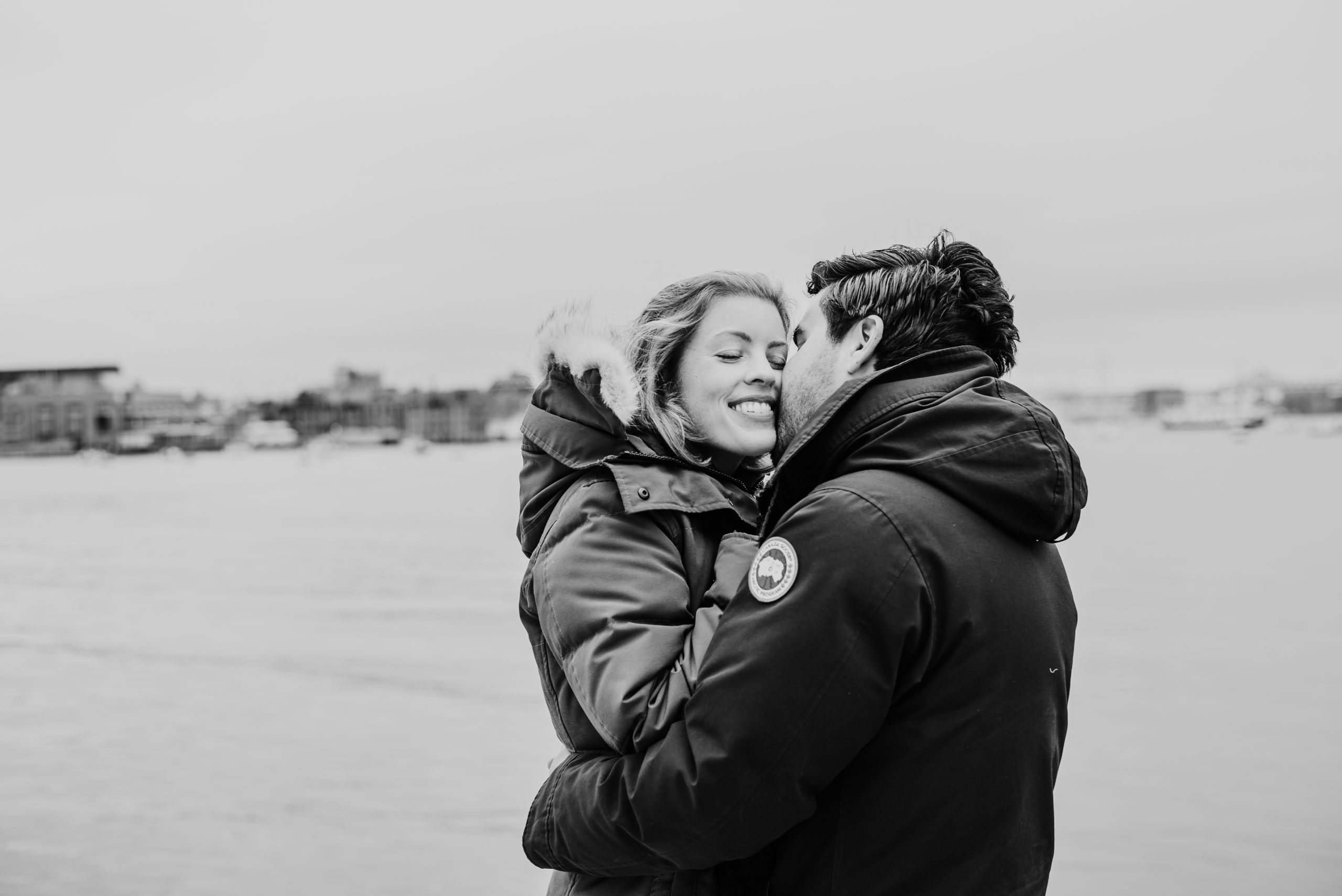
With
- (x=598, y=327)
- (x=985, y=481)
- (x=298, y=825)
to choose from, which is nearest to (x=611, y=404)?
(x=598, y=327)

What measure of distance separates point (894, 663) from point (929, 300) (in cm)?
59

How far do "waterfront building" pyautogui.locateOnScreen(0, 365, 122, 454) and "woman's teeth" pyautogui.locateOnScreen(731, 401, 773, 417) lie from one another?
13333 centimetres

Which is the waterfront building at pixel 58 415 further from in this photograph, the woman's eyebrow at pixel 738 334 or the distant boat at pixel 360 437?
the woman's eyebrow at pixel 738 334

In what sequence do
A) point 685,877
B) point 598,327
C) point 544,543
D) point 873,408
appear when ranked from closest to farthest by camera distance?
point 873,408
point 685,877
point 544,543
point 598,327

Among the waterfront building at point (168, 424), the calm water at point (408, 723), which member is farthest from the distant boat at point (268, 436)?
the calm water at point (408, 723)

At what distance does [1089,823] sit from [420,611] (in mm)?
9549

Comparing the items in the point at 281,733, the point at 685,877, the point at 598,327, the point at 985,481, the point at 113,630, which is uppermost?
the point at 598,327

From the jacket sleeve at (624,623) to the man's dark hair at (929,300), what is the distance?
1.57ft

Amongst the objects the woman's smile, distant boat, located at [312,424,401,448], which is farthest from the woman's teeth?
distant boat, located at [312,424,401,448]

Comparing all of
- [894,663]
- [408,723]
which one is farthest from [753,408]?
[408,723]

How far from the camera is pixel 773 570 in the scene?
155 centimetres

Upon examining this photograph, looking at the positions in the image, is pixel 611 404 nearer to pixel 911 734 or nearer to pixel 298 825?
pixel 911 734

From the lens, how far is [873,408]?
5.48 feet

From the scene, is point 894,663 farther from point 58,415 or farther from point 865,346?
point 58,415
